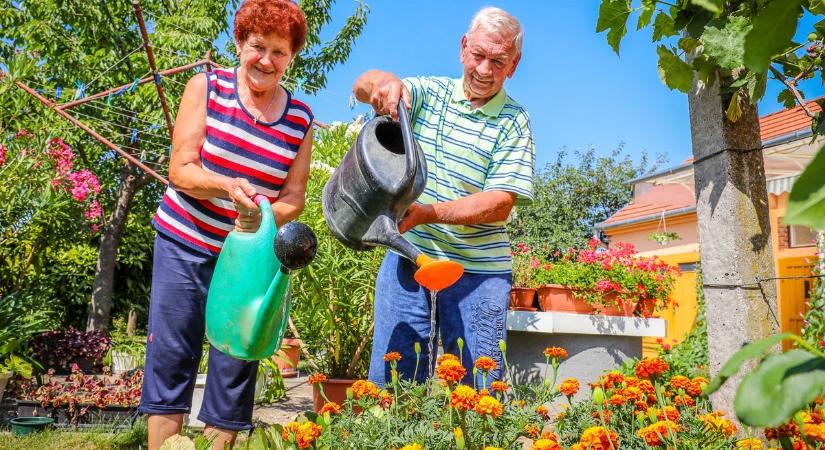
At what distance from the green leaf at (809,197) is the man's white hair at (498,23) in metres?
1.46

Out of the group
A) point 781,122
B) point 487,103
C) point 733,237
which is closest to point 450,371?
point 733,237

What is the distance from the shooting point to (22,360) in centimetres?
379

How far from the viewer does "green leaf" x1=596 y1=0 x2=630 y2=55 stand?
1.20 m

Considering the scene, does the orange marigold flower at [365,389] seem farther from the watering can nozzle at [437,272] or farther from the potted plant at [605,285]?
the potted plant at [605,285]

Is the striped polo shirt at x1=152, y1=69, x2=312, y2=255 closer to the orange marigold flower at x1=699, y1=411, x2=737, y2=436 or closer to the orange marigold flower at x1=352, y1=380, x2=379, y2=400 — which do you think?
the orange marigold flower at x1=352, y1=380, x2=379, y2=400

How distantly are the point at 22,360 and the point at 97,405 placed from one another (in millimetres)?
989

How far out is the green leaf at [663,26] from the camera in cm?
127

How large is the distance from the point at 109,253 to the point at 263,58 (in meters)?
6.14

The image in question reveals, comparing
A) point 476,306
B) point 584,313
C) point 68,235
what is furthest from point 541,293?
point 68,235

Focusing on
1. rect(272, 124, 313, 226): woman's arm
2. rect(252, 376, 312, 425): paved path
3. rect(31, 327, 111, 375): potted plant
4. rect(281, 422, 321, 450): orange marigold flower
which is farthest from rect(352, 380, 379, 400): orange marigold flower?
rect(31, 327, 111, 375): potted plant

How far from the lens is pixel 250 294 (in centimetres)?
132

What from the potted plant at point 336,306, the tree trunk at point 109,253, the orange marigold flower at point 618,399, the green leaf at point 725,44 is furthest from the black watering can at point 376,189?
the tree trunk at point 109,253

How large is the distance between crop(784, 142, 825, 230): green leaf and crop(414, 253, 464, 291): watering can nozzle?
2.69 feet

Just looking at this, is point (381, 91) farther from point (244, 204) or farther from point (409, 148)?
point (244, 204)
